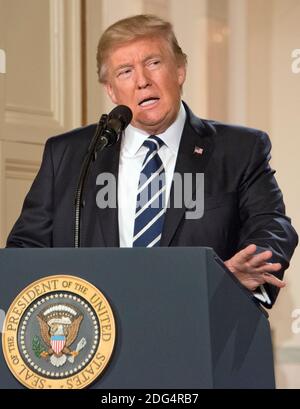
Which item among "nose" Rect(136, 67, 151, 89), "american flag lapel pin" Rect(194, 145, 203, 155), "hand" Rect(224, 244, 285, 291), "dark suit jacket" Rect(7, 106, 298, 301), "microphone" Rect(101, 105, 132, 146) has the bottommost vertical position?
"hand" Rect(224, 244, 285, 291)

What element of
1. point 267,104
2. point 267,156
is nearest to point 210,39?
point 267,104

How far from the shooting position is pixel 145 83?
2.40 meters

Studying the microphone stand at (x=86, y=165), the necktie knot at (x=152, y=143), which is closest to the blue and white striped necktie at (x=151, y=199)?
the necktie knot at (x=152, y=143)

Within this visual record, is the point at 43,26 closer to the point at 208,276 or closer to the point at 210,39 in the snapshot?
the point at 210,39

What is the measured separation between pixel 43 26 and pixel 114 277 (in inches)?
96.2

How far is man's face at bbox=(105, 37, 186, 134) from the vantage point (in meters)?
2.40

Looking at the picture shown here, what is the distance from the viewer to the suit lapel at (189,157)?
222 centimetres

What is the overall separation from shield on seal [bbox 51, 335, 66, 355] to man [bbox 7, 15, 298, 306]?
0.77 metres

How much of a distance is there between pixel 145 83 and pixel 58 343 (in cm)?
111

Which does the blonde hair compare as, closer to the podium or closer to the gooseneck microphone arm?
the gooseneck microphone arm

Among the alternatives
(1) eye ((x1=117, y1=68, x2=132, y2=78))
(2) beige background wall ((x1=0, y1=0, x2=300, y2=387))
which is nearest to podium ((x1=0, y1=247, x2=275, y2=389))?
(1) eye ((x1=117, y1=68, x2=132, y2=78))

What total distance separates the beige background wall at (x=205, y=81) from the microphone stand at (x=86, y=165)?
1544mm

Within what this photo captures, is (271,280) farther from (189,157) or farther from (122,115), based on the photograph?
(189,157)

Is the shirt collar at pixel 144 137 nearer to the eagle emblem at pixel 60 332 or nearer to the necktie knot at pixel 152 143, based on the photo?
the necktie knot at pixel 152 143
